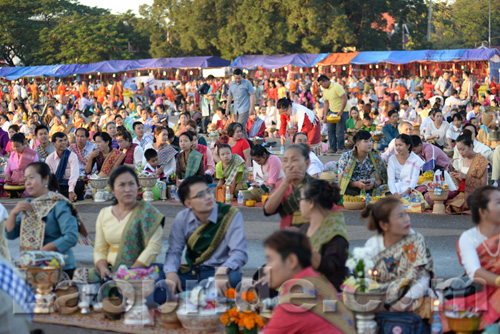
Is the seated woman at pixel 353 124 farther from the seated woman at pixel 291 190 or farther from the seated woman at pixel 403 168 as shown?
the seated woman at pixel 291 190

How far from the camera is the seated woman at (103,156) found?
11914 millimetres

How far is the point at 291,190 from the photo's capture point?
20.1 ft

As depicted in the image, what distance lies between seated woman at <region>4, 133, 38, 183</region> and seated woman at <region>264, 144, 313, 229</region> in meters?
6.62

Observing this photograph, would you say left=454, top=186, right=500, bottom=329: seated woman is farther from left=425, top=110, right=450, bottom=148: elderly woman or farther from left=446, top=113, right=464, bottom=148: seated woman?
left=425, top=110, right=450, bottom=148: elderly woman

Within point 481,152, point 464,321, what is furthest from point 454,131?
point 464,321

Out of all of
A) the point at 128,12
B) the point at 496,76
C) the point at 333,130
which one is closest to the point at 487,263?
the point at 333,130

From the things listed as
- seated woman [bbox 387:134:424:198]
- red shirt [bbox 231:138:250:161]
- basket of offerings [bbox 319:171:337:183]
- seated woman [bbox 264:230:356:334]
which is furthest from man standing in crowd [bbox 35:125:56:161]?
seated woman [bbox 264:230:356:334]

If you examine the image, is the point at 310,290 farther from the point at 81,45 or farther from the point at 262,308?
the point at 81,45

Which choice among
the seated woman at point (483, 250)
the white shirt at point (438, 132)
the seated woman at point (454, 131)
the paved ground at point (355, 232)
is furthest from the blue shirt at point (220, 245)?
the white shirt at point (438, 132)

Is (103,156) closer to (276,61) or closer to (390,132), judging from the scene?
(390,132)

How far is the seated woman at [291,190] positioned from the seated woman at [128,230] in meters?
0.93

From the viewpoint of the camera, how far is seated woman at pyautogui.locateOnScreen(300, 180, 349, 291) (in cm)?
533

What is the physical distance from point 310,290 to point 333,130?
12.9m

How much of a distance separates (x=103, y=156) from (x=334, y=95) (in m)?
6.14
